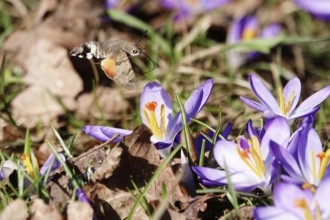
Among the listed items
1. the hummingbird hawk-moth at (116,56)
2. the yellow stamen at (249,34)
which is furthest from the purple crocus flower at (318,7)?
the hummingbird hawk-moth at (116,56)

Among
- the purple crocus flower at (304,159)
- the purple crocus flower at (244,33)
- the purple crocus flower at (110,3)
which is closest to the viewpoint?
the purple crocus flower at (304,159)

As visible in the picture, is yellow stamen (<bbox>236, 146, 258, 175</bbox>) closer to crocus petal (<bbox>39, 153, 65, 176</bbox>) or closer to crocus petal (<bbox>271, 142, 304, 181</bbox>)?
crocus petal (<bbox>271, 142, 304, 181</bbox>)

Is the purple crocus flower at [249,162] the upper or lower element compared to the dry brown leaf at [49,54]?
lower

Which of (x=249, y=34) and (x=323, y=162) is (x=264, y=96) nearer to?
→ (x=323, y=162)

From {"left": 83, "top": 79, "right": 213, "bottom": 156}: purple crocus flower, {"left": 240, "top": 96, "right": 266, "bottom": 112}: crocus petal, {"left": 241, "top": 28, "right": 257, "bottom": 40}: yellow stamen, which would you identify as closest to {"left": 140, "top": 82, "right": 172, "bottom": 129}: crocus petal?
{"left": 83, "top": 79, "right": 213, "bottom": 156}: purple crocus flower

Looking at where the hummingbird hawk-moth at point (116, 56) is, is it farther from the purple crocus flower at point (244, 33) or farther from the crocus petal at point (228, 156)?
the purple crocus flower at point (244, 33)

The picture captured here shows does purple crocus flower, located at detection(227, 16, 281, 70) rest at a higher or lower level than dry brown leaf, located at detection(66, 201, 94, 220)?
lower

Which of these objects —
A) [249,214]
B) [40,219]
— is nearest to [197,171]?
[249,214]

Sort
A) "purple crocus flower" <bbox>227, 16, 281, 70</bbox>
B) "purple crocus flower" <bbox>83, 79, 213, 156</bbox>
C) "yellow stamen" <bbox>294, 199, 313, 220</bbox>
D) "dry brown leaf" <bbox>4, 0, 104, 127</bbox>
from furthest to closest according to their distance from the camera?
"purple crocus flower" <bbox>227, 16, 281, 70</bbox> → "dry brown leaf" <bbox>4, 0, 104, 127</bbox> → "purple crocus flower" <bbox>83, 79, 213, 156</bbox> → "yellow stamen" <bbox>294, 199, 313, 220</bbox>

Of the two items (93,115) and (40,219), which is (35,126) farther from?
(40,219)
